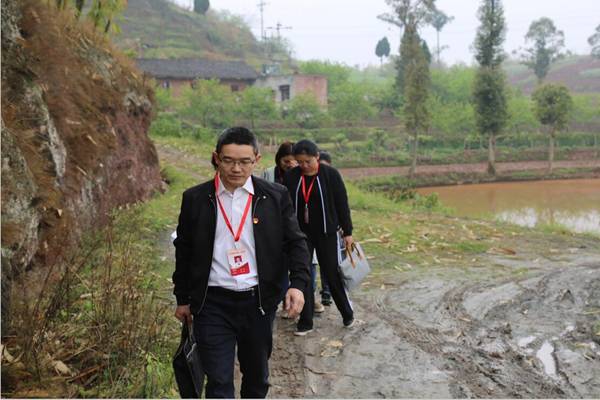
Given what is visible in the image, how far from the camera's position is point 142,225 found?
10.7 meters

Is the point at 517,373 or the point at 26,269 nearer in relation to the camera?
the point at 517,373

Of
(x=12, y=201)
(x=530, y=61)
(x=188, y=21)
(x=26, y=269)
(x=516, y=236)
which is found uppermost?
(x=188, y=21)

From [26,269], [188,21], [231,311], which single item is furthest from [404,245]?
[188,21]

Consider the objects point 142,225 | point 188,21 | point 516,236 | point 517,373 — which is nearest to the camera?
point 517,373

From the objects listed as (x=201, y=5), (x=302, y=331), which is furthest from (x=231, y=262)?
(x=201, y=5)

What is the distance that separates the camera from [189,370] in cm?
351

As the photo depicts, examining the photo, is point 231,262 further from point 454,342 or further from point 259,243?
point 454,342

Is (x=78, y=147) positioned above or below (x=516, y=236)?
above

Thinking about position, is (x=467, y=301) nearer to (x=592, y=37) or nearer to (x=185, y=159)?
(x=185, y=159)

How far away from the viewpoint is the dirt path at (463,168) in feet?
127

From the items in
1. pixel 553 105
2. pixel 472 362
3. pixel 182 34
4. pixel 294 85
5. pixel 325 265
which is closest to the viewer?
pixel 472 362

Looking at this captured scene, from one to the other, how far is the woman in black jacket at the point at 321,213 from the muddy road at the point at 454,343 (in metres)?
0.48

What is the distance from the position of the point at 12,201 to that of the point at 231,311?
2584 millimetres

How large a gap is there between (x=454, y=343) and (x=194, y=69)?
166 ft
